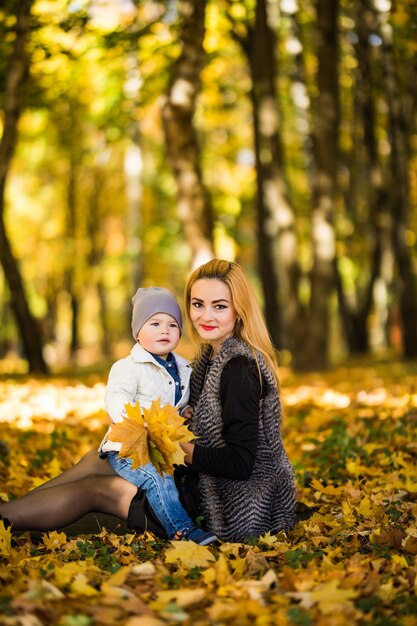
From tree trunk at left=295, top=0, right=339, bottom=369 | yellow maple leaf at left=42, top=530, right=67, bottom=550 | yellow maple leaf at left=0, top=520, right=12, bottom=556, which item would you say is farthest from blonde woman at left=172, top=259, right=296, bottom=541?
tree trunk at left=295, top=0, right=339, bottom=369

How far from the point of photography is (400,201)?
15773mm

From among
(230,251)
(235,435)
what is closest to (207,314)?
(235,435)

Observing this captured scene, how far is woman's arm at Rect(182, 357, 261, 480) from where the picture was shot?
4195 mm

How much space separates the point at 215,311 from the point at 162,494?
95 centimetres

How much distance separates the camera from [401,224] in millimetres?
15992

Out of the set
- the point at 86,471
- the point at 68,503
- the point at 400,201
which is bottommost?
the point at 68,503

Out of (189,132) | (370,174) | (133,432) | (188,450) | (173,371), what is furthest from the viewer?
(370,174)

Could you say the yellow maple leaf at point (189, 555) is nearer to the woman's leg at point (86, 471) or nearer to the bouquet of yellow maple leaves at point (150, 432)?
the bouquet of yellow maple leaves at point (150, 432)

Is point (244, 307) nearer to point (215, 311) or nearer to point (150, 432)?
point (215, 311)

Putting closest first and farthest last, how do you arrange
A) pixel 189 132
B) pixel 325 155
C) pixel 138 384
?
pixel 138 384, pixel 189 132, pixel 325 155

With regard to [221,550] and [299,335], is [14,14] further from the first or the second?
[221,550]

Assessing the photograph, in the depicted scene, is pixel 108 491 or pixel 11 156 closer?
pixel 108 491

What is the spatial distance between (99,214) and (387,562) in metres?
27.7

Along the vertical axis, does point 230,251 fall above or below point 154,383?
above
